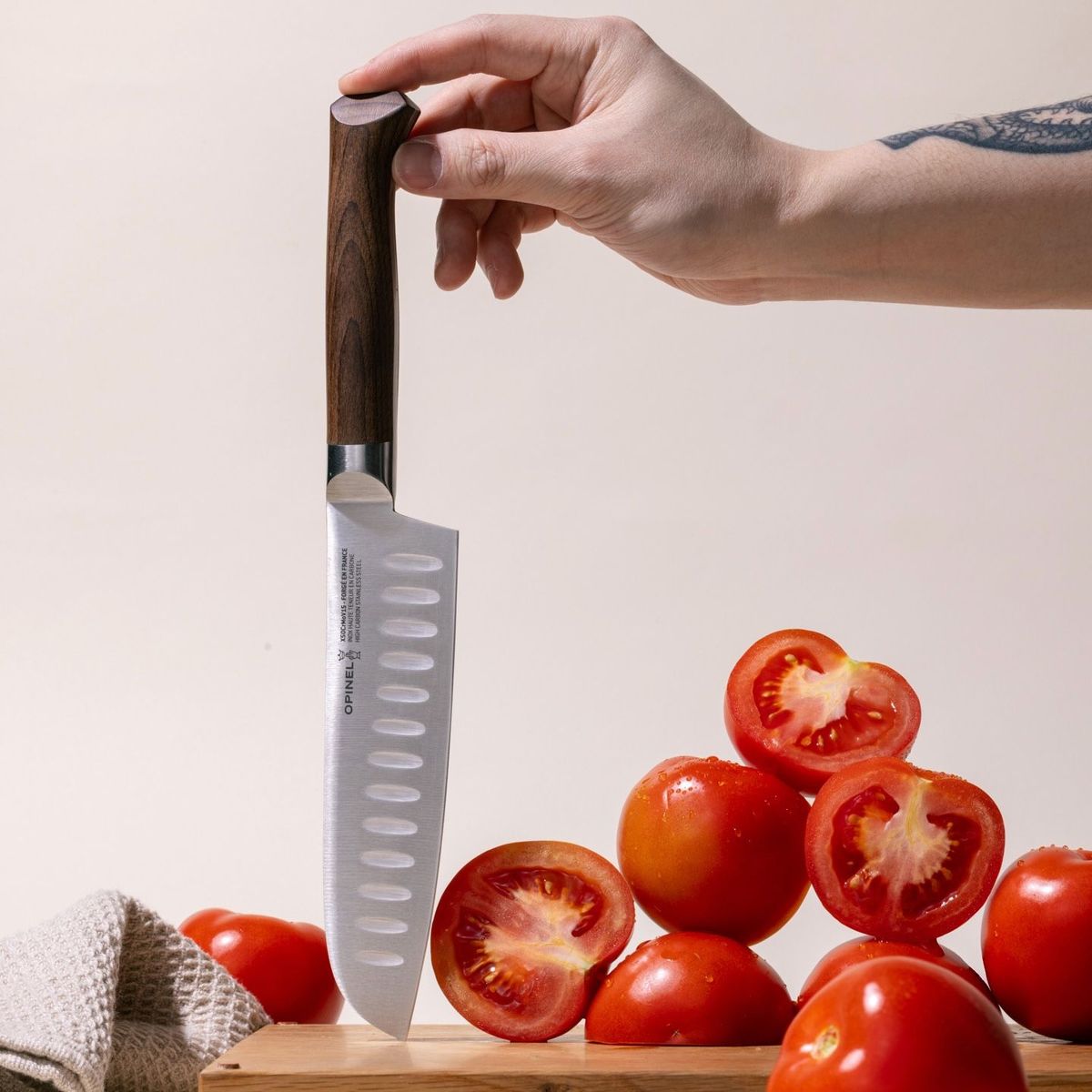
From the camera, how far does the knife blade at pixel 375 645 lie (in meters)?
1.00

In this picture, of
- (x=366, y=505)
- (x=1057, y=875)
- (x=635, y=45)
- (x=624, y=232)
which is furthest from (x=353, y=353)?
(x=1057, y=875)

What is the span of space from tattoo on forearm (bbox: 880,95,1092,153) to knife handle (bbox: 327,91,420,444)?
0.48 meters

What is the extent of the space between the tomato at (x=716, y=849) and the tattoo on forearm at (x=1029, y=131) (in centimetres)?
61

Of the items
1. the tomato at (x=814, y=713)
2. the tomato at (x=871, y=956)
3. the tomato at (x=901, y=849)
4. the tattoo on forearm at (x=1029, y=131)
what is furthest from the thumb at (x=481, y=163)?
the tomato at (x=871, y=956)

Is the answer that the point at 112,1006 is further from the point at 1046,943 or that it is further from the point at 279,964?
the point at 1046,943

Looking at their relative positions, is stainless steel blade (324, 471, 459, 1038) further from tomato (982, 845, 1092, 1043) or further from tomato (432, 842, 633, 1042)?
tomato (982, 845, 1092, 1043)

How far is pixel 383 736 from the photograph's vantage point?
1.01 m

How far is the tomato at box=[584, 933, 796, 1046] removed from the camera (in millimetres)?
932

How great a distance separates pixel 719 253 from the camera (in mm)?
1154

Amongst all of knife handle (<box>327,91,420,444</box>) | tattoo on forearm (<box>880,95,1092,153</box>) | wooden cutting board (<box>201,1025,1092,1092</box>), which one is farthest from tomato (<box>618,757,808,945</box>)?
tattoo on forearm (<box>880,95,1092,153</box>)

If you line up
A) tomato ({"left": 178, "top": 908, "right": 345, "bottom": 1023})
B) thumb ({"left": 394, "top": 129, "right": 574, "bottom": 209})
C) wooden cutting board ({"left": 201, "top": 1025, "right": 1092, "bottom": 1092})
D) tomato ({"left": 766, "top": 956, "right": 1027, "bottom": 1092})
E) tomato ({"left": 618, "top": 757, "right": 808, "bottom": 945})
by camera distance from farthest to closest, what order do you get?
tomato ({"left": 178, "top": 908, "right": 345, "bottom": 1023})
thumb ({"left": 394, "top": 129, "right": 574, "bottom": 209})
tomato ({"left": 618, "top": 757, "right": 808, "bottom": 945})
wooden cutting board ({"left": 201, "top": 1025, "right": 1092, "bottom": 1092})
tomato ({"left": 766, "top": 956, "right": 1027, "bottom": 1092})

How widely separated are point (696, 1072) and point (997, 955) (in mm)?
266

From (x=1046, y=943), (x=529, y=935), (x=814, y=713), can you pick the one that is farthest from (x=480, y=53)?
(x=1046, y=943)

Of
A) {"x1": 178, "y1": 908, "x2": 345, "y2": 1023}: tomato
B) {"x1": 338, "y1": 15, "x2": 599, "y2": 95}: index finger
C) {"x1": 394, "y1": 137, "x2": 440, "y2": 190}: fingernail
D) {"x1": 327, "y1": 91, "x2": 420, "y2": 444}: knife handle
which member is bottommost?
{"x1": 178, "y1": 908, "x2": 345, "y2": 1023}: tomato
